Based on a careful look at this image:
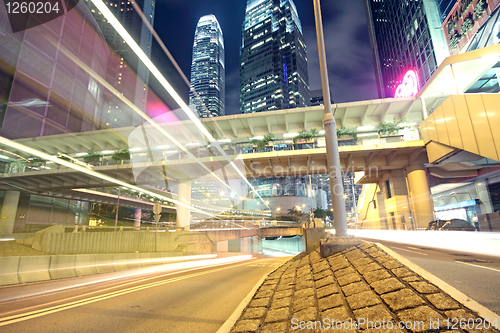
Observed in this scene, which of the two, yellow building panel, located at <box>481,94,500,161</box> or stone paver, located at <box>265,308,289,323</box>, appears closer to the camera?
stone paver, located at <box>265,308,289,323</box>

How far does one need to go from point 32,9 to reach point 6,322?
244 feet

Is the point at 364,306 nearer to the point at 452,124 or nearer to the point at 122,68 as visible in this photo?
the point at 452,124

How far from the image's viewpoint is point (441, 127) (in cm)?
1941

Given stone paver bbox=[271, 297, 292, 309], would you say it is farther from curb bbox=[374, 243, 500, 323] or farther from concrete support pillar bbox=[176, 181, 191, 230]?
concrete support pillar bbox=[176, 181, 191, 230]

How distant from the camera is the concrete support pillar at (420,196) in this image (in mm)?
23267

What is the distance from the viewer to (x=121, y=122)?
529 ft

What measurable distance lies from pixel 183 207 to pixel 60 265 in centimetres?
1620

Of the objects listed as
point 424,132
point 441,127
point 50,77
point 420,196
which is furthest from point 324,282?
point 50,77

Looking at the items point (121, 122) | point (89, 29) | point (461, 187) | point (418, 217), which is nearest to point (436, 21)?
point (461, 187)

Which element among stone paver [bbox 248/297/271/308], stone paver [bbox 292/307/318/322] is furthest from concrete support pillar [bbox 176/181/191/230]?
stone paver [bbox 292/307/318/322]

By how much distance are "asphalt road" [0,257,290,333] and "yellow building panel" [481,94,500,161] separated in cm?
1753

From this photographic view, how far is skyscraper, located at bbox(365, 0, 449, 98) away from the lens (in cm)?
4462

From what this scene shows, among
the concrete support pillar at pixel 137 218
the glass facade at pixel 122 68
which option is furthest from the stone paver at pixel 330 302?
the glass facade at pixel 122 68

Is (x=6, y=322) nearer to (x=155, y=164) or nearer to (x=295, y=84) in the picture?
(x=155, y=164)
